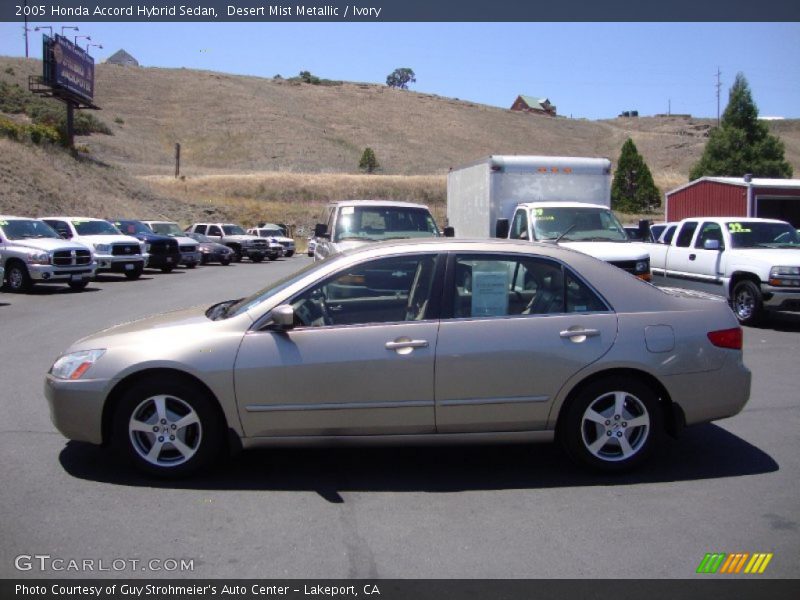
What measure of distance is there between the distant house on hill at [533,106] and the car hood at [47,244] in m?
123

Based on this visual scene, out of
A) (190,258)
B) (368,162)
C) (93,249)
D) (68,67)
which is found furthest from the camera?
(368,162)

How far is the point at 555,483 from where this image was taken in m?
5.27

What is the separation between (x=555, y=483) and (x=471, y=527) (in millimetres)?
955

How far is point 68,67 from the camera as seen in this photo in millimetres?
40875

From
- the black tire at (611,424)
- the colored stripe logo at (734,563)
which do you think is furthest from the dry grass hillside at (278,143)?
the colored stripe logo at (734,563)

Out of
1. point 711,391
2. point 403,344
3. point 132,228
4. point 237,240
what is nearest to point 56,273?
point 132,228

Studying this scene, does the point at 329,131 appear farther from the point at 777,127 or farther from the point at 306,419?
the point at 306,419

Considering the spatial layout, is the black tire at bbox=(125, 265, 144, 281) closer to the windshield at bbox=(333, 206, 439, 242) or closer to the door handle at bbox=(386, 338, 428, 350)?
the windshield at bbox=(333, 206, 439, 242)

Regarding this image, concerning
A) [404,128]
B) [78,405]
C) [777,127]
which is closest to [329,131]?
[404,128]

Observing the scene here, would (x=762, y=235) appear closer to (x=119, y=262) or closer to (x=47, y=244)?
(x=47, y=244)

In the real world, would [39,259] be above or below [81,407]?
above

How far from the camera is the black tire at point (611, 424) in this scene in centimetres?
527

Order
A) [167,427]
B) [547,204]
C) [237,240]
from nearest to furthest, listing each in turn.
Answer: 1. [167,427]
2. [547,204]
3. [237,240]

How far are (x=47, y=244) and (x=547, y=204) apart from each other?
12.2 meters
